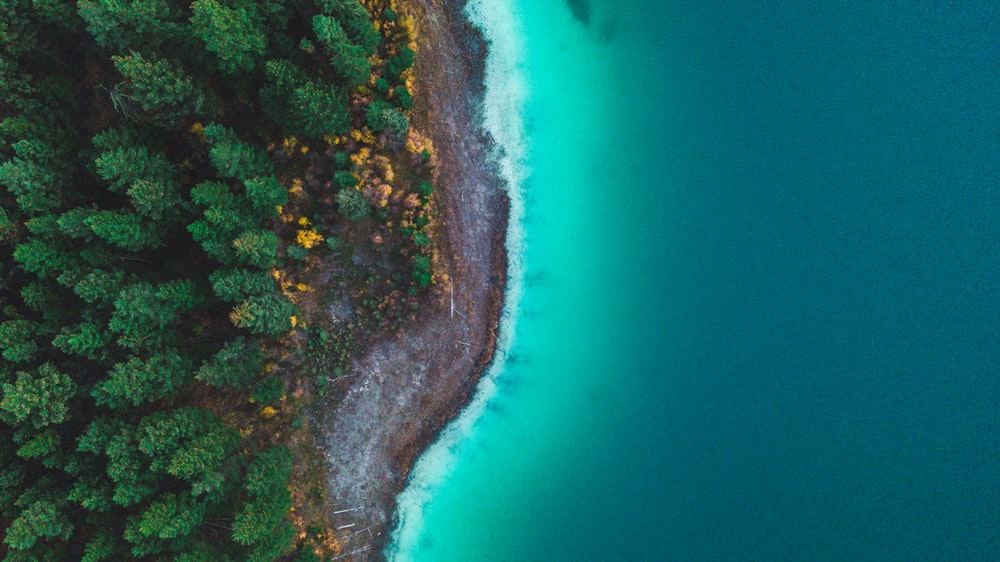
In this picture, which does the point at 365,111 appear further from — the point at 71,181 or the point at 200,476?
the point at 200,476

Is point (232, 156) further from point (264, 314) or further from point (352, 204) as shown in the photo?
point (264, 314)

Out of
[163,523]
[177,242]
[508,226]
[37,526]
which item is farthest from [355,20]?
[37,526]

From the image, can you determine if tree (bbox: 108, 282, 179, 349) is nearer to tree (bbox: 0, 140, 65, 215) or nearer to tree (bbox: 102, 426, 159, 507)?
tree (bbox: 102, 426, 159, 507)

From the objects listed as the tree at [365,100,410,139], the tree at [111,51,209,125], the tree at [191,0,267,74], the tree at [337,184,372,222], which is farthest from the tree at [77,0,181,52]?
the tree at [337,184,372,222]

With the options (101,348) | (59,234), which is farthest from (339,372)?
(59,234)

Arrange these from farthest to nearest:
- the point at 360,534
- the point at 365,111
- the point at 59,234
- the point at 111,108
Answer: the point at 360,534 < the point at 365,111 < the point at 111,108 < the point at 59,234
